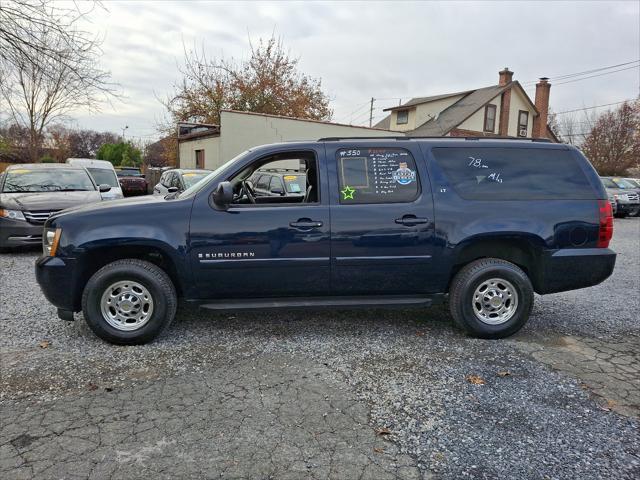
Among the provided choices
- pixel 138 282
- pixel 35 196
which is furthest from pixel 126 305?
pixel 35 196

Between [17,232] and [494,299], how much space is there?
7964mm

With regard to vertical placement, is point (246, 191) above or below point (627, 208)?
above

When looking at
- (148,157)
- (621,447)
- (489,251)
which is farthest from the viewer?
(148,157)

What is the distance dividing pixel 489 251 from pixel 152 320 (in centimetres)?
332

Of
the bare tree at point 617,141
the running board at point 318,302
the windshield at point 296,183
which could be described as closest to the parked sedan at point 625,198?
the windshield at point 296,183

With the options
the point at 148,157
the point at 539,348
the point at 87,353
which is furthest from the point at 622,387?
the point at 148,157

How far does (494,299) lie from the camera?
4449 millimetres

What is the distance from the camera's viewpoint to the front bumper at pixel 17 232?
26.6 feet

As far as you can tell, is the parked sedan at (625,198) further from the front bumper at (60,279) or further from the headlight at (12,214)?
the front bumper at (60,279)

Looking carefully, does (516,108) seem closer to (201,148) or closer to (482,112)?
(482,112)

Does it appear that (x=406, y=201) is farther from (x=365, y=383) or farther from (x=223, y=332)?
(x=223, y=332)

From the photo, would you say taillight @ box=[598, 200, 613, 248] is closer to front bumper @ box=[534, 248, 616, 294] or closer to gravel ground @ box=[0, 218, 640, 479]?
front bumper @ box=[534, 248, 616, 294]

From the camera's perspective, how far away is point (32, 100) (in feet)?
73.6

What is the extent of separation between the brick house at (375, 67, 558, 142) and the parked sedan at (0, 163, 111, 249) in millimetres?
23398
